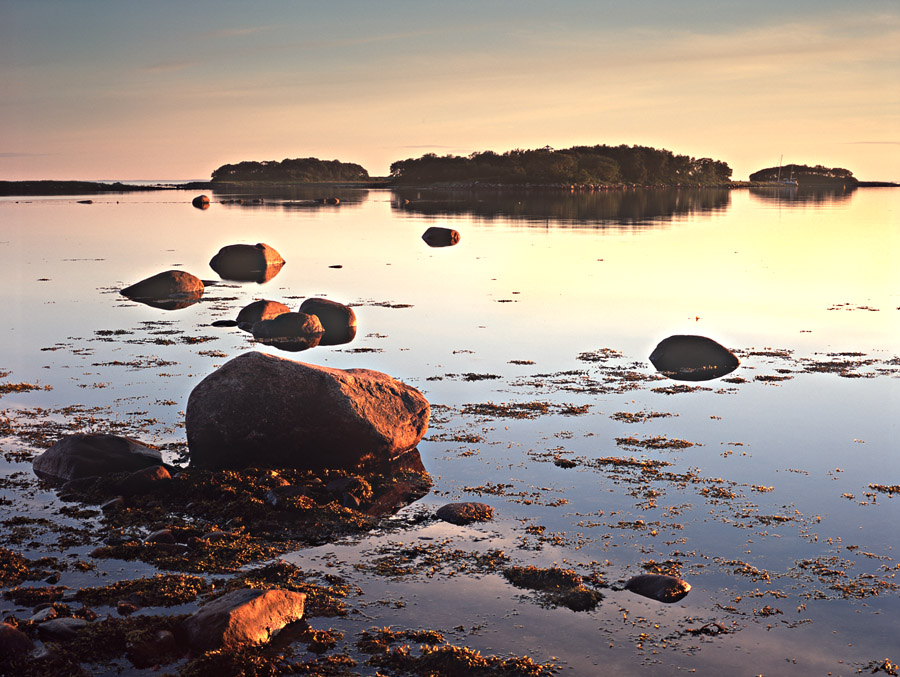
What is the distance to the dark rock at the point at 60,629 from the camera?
8.42m

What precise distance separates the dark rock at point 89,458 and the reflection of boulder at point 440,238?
45918 mm

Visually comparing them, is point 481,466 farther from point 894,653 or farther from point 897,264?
point 897,264

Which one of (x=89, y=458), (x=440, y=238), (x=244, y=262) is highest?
(x=440, y=238)

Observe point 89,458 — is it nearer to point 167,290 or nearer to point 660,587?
point 660,587

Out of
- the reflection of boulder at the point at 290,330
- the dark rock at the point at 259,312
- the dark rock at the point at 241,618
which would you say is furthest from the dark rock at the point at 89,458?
the dark rock at the point at 259,312

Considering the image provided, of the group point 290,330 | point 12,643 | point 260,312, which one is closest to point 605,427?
point 12,643

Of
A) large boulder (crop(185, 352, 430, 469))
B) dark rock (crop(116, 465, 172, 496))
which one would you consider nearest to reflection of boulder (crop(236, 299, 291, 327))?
large boulder (crop(185, 352, 430, 469))

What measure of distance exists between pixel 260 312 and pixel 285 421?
13794 mm

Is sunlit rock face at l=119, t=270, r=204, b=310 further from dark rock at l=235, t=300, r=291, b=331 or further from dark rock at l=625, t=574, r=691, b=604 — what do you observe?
dark rock at l=625, t=574, r=691, b=604

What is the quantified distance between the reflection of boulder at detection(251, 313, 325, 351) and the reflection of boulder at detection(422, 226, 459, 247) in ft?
110

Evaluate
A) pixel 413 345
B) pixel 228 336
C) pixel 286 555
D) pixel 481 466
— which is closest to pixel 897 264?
pixel 413 345

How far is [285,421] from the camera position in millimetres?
13672

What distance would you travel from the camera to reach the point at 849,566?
10.2 m

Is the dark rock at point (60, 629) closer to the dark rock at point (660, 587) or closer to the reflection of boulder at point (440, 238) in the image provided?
the dark rock at point (660, 587)
